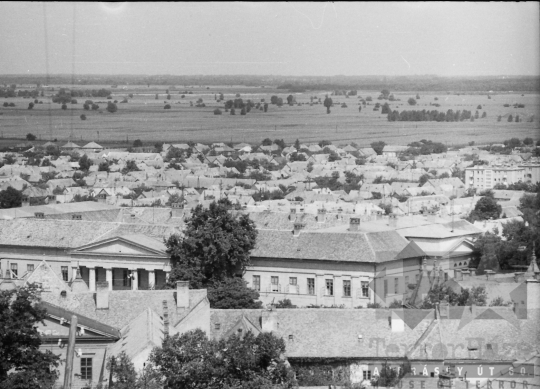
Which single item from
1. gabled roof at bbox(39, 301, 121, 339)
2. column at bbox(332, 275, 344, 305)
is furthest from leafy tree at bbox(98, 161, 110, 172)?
gabled roof at bbox(39, 301, 121, 339)

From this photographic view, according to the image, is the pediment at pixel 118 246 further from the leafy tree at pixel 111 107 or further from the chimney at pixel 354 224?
the leafy tree at pixel 111 107

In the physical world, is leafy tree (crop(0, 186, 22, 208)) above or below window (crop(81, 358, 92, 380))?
below

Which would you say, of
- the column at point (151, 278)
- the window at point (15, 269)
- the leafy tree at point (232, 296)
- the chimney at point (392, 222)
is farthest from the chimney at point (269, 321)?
the chimney at point (392, 222)

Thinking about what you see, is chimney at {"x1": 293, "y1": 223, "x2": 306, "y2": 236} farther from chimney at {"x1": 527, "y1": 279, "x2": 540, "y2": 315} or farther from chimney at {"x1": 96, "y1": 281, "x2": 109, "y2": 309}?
chimney at {"x1": 96, "y1": 281, "x2": 109, "y2": 309}

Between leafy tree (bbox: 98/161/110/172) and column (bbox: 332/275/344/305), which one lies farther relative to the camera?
leafy tree (bbox: 98/161/110/172)

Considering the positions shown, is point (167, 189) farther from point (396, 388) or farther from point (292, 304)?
point (396, 388)

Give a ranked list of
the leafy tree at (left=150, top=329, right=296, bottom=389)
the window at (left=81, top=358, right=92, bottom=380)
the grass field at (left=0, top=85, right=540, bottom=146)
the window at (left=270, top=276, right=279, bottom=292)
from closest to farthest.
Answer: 1. the leafy tree at (left=150, top=329, right=296, bottom=389)
2. the window at (left=81, top=358, right=92, bottom=380)
3. the window at (left=270, top=276, right=279, bottom=292)
4. the grass field at (left=0, top=85, right=540, bottom=146)

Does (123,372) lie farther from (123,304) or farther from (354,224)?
(354,224)
